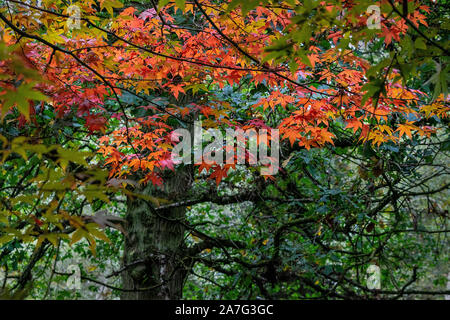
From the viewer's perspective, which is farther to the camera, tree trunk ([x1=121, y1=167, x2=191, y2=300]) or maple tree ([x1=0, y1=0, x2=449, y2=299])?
tree trunk ([x1=121, y1=167, x2=191, y2=300])

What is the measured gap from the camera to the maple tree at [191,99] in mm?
1254

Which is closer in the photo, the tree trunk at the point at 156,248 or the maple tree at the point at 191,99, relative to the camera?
the maple tree at the point at 191,99

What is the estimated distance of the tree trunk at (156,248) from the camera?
3465 millimetres

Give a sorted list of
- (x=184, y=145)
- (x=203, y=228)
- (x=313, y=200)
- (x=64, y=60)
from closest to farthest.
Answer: (x=64, y=60) → (x=184, y=145) → (x=313, y=200) → (x=203, y=228)

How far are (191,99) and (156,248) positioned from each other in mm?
1452

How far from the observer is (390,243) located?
528 centimetres

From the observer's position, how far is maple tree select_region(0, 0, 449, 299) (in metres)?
1.25

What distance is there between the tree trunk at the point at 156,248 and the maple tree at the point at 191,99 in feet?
0.04

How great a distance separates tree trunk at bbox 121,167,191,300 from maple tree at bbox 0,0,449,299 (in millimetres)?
13
